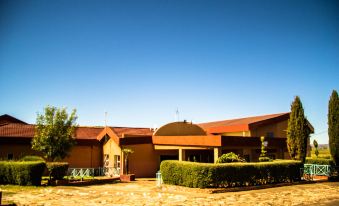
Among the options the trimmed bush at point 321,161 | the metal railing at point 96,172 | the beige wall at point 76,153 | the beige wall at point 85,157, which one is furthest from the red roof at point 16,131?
the trimmed bush at point 321,161

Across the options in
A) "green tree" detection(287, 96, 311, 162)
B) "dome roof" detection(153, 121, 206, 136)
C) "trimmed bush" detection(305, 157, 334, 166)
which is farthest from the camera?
"dome roof" detection(153, 121, 206, 136)

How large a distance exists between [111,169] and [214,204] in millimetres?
18918

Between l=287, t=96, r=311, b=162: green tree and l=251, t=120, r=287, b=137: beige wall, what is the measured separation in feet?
21.0

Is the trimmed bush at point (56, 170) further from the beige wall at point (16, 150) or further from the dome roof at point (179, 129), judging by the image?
the dome roof at point (179, 129)

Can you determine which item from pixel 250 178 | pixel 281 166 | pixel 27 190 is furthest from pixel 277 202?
pixel 27 190

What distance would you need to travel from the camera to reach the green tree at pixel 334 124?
29.0 meters

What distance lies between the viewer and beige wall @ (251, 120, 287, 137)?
34844mm

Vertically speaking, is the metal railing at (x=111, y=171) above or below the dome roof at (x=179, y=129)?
below

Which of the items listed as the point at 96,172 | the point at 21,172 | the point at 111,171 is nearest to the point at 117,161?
the point at 111,171

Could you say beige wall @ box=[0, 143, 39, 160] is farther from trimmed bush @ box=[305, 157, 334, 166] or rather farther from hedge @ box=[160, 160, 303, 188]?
trimmed bush @ box=[305, 157, 334, 166]

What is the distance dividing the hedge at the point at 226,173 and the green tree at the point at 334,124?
7.28 metres

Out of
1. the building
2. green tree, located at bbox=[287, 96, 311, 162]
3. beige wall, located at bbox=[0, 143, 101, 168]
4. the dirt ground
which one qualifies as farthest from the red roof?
green tree, located at bbox=[287, 96, 311, 162]

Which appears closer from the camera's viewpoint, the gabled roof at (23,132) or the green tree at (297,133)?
the green tree at (297,133)

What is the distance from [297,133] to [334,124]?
408 cm
